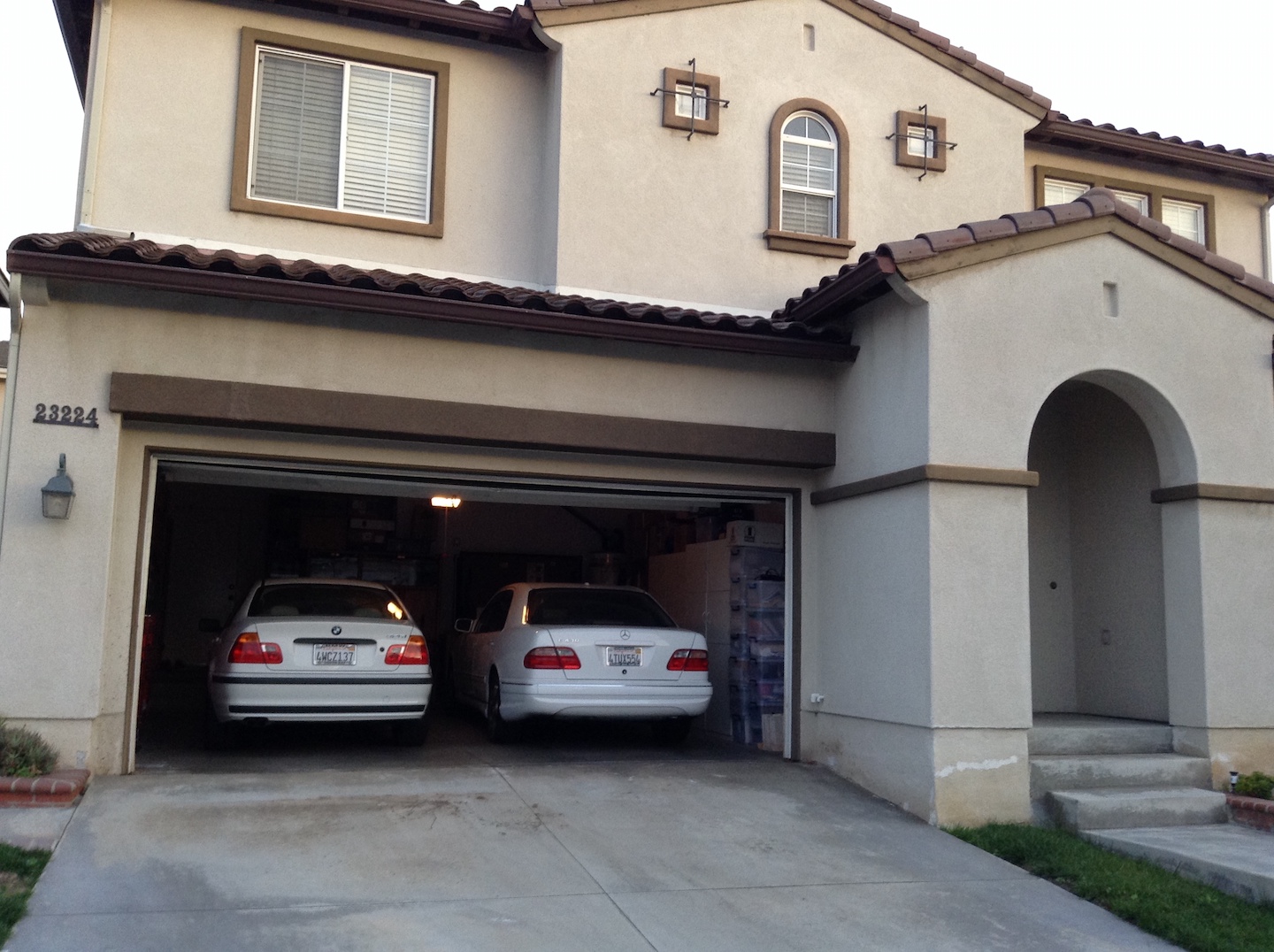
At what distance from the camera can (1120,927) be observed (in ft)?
20.9

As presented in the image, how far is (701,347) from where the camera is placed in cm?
966

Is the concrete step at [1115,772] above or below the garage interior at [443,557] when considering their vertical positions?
below

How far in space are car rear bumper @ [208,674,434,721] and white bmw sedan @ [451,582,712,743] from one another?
996 mm

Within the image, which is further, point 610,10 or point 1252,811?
point 610,10

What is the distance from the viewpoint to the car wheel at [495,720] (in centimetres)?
1077

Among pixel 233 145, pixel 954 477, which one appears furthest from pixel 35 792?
pixel 954 477

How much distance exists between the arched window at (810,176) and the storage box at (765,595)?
3386mm

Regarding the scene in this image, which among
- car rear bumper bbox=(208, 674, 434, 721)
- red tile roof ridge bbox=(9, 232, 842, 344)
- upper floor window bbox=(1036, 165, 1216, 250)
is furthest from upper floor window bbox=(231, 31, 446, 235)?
upper floor window bbox=(1036, 165, 1216, 250)

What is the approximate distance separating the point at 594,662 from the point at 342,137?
17.8ft

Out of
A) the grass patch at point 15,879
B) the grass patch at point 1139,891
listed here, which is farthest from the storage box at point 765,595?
the grass patch at point 15,879

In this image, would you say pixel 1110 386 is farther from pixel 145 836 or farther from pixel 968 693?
pixel 145 836

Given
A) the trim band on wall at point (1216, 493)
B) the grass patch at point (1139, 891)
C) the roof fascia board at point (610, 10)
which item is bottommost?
the grass patch at point (1139, 891)

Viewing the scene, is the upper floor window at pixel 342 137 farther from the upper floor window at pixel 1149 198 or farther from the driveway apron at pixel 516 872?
the upper floor window at pixel 1149 198

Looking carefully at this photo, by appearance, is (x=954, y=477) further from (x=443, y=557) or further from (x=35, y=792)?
(x=443, y=557)
